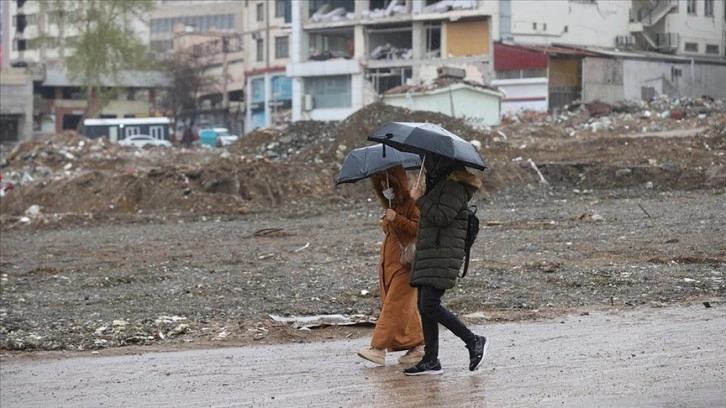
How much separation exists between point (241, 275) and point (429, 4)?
51060mm

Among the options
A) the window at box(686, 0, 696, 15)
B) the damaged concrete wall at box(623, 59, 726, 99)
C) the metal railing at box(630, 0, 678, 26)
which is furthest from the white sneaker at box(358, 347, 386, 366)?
the window at box(686, 0, 696, 15)

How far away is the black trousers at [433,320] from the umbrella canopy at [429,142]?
920 mm

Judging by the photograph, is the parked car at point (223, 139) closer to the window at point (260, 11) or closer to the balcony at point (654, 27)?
the window at point (260, 11)

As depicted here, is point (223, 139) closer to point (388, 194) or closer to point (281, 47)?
point (281, 47)

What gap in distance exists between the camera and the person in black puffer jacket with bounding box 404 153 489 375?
803 cm

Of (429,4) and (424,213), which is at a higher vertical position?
(429,4)

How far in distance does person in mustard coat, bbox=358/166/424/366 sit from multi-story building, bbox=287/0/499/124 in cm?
5229

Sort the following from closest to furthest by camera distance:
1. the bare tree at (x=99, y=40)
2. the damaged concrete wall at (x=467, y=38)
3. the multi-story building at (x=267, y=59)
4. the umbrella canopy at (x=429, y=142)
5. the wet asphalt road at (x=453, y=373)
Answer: the wet asphalt road at (x=453, y=373) → the umbrella canopy at (x=429, y=142) → the damaged concrete wall at (x=467, y=38) → the bare tree at (x=99, y=40) → the multi-story building at (x=267, y=59)

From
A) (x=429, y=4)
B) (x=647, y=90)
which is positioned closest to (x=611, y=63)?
(x=647, y=90)

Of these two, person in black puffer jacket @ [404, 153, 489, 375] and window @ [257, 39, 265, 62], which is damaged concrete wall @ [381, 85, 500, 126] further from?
person in black puffer jacket @ [404, 153, 489, 375]

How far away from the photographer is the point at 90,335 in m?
11.5

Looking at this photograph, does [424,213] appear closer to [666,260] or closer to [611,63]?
[666,260]

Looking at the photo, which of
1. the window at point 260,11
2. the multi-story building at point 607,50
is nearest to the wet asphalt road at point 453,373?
the multi-story building at point 607,50

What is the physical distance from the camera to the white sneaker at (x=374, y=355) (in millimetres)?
8938
